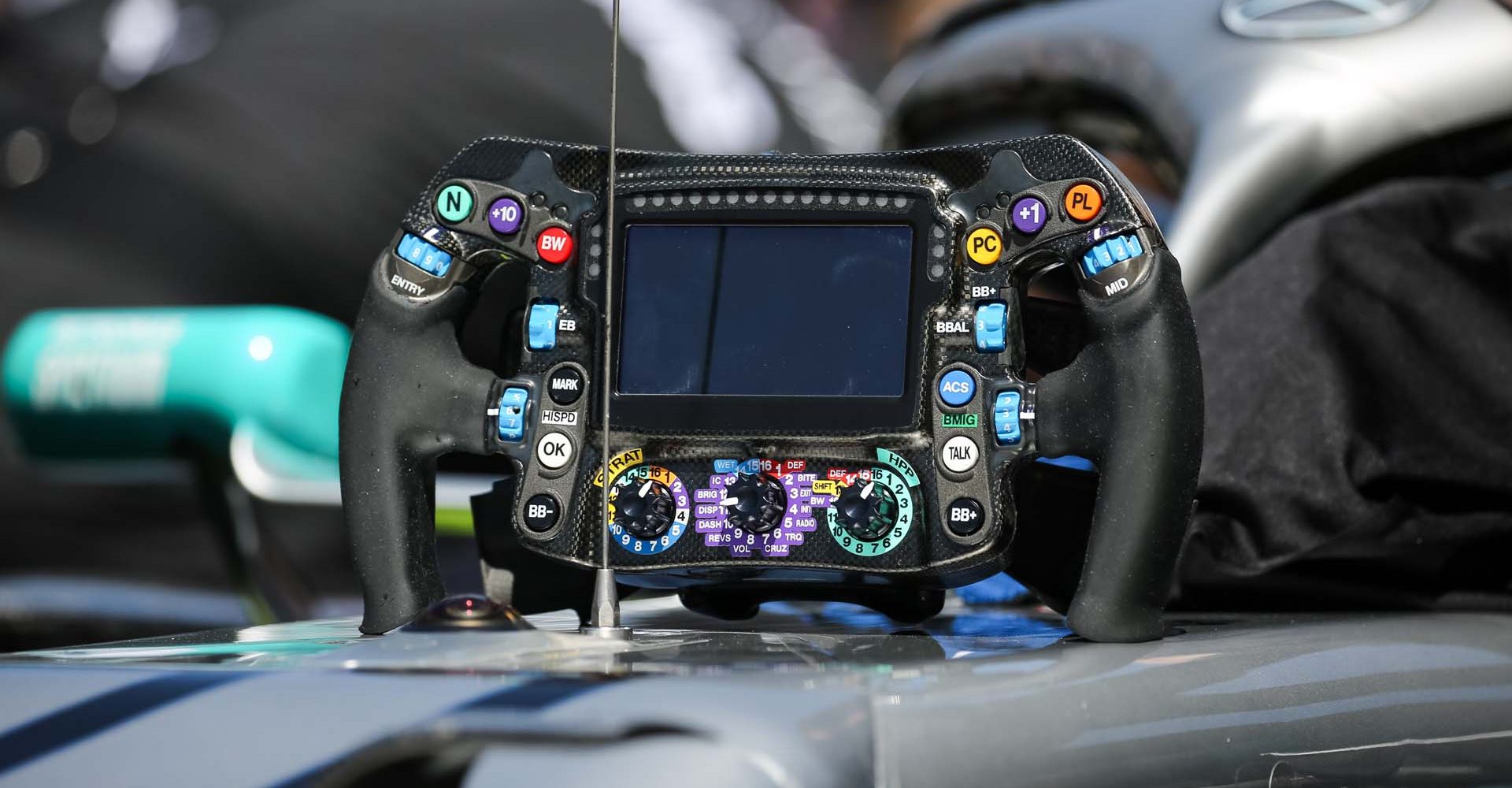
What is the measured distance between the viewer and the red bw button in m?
1.04

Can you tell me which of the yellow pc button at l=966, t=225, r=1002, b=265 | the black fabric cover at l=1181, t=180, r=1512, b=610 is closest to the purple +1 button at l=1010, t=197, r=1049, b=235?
the yellow pc button at l=966, t=225, r=1002, b=265

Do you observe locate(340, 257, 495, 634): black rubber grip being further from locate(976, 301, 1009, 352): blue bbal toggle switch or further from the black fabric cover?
the black fabric cover

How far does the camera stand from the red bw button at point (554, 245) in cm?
104

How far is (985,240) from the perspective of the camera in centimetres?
98

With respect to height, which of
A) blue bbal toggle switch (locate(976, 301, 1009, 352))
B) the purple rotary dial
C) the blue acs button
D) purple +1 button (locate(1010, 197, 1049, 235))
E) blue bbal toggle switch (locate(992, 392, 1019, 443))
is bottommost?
the purple rotary dial

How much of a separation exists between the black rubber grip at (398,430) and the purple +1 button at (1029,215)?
333mm

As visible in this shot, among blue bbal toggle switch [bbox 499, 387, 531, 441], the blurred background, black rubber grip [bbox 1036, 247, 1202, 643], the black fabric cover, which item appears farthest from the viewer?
the blurred background

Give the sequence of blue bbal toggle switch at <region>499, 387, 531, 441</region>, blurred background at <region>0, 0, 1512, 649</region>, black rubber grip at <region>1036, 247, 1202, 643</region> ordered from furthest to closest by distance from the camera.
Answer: blurred background at <region>0, 0, 1512, 649</region>
blue bbal toggle switch at <region>499, 387, 531, 441</region>
black rubber grip at <region>1036, 247, 1202, 643</region>

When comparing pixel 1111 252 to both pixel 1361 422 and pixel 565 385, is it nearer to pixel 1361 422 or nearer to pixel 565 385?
pixel 565 385

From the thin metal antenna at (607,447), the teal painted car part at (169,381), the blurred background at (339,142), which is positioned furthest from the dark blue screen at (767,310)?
the teal painted car part at (169,381)

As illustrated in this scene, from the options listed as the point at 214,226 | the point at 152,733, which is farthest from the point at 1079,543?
the point at 214,226

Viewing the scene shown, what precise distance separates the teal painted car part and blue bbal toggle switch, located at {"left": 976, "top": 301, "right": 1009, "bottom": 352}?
49.7 inches

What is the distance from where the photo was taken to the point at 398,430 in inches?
40.8

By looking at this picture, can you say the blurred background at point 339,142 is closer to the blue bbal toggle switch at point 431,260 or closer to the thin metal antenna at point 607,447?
the thin metal antenna at point 607,447
